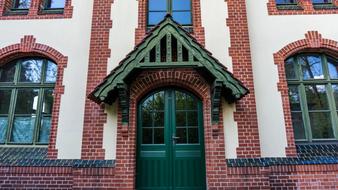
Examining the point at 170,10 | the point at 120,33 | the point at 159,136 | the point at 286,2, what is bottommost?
the point at 159,136

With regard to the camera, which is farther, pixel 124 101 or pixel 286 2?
pixel 286 2

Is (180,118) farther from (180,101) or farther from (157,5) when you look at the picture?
(157,5)

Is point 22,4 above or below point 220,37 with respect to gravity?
above

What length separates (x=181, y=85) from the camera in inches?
264

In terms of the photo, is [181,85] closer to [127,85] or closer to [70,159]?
[127,85]

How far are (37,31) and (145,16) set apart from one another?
3.03m

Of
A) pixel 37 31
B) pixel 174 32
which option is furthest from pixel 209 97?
pixel 37 31

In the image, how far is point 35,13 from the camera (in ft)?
25.8

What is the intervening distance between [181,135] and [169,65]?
67.6 inches

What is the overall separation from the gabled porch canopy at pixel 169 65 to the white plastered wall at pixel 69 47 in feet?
3.34

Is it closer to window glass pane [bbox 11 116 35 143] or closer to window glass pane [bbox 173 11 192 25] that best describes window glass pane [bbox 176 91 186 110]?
window glass pane [bbox 173 11 192 25]

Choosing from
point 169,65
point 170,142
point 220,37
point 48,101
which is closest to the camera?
point 169,65

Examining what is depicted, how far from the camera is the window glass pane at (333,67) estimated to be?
7.48 m


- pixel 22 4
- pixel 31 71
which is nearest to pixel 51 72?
pixel 31 71
